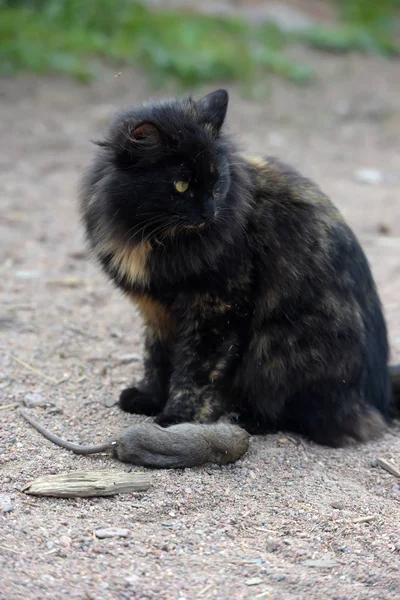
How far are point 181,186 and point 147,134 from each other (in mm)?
283

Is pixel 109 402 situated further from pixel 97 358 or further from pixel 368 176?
pixel 368 176

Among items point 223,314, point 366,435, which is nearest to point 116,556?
point 223,314

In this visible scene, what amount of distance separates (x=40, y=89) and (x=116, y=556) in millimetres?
7324

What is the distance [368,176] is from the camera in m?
8.98

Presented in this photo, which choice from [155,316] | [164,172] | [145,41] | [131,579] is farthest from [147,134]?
[145,41]

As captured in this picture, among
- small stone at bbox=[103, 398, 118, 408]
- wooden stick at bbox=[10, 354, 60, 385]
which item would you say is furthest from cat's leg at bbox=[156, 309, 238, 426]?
wooden stick at bbox=[10, 354, 60, 385]

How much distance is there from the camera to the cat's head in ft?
12.5

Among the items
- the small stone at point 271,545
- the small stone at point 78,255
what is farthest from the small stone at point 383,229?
the small stone at point 271,545

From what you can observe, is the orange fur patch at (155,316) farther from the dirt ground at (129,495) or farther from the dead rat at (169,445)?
the dead rat at (169,445)

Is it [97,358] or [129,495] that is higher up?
[97,358]

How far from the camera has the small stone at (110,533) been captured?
10.5 ft

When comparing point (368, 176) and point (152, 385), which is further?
point (368, 176)

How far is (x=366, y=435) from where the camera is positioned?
4391 mm

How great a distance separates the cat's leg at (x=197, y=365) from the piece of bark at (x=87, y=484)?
521 millimetres
